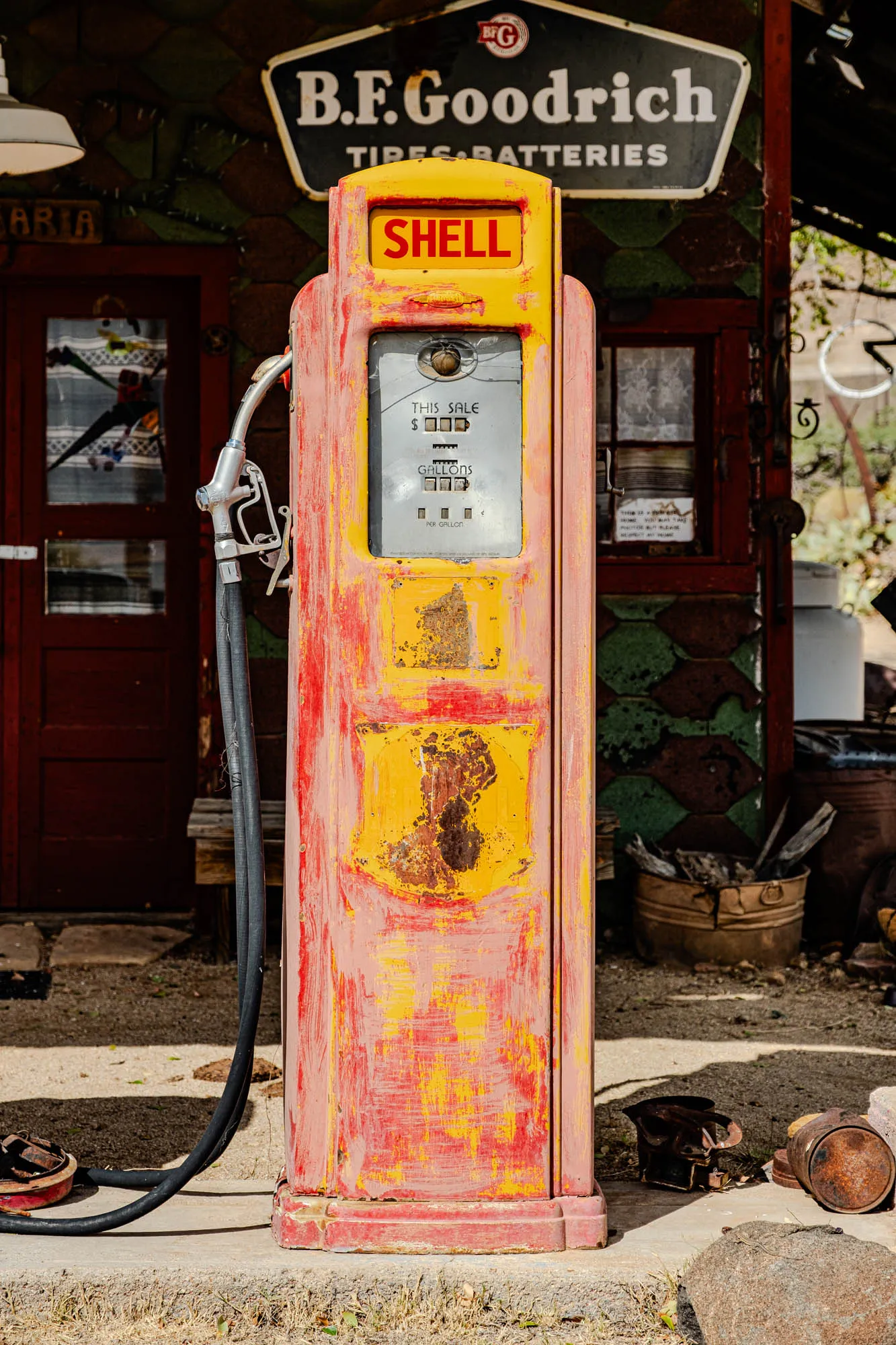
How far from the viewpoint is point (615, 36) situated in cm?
594

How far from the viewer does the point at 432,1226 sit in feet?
9.59

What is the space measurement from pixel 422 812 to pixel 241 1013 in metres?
0.57

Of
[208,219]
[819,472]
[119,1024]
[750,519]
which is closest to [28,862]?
[119,1024]

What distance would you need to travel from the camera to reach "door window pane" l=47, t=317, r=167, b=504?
6.16m

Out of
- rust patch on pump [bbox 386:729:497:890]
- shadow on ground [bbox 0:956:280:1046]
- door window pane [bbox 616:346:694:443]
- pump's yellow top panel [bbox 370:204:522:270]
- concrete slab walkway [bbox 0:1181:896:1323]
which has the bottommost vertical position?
shadow on ground [bbox 0:956:280:1046]

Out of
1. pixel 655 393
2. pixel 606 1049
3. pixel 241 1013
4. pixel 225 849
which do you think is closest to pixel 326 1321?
pixel 241 1013

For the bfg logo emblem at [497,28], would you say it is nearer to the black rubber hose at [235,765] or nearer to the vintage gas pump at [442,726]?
the vintage gas pump at [442,726]

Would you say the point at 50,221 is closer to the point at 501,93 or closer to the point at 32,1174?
the point at 501,93

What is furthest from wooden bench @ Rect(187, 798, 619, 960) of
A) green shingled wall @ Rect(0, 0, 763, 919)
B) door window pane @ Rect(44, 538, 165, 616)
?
door window pane @ Rect(44, 538, 165, 616)

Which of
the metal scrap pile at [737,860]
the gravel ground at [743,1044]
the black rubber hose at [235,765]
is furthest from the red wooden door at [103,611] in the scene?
the black rubber hose at [235,765]

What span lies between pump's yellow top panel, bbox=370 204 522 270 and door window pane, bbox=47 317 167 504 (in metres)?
3.44

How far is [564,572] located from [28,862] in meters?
3.96

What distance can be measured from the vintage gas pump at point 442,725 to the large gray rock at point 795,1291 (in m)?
0.31

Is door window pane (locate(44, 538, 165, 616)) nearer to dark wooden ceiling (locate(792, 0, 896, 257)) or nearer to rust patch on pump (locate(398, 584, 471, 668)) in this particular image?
rust patch on pump (locate(398, 584, 471, 668))
